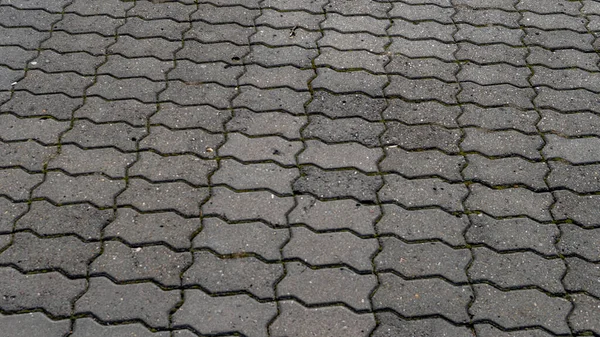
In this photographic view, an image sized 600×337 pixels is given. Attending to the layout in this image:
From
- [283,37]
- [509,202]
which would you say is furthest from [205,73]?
[509,202]

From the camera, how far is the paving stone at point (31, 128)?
4223mm

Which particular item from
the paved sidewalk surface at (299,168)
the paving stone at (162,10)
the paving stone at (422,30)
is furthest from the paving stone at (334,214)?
the paving stone at (162,10)

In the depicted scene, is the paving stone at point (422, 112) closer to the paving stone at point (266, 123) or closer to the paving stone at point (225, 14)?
the paving stone at point (266, 123)

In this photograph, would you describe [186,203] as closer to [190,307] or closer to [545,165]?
[190,307]

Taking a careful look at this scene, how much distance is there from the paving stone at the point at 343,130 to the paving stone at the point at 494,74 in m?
0.74

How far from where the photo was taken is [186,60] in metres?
4.84

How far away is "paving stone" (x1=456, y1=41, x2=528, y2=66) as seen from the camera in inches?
194

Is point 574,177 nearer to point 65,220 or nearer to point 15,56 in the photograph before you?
point 65,220

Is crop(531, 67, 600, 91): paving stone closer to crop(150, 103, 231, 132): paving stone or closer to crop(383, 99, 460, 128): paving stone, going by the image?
crop(383, 99, 460, 128): paving stone

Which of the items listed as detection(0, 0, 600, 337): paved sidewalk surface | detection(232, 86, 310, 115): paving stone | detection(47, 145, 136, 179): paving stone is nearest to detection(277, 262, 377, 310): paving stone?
detection(0, 0, 600, 337): paved sidewalk surface

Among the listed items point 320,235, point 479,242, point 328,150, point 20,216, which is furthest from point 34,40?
point 479,242

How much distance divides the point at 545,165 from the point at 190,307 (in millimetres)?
1945

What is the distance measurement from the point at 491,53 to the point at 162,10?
2071 mm

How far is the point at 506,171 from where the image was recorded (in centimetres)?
412
